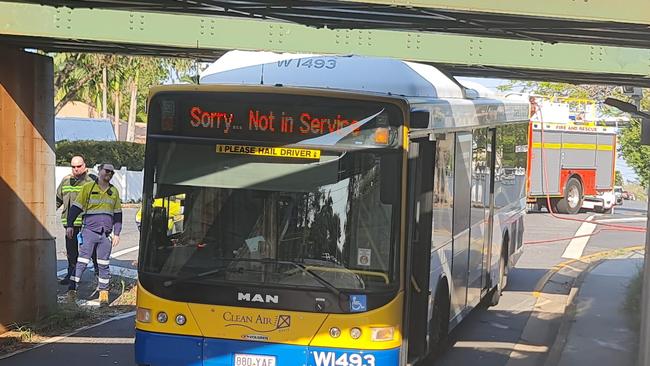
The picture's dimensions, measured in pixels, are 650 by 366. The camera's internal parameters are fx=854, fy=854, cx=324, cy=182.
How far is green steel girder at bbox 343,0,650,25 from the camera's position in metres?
5.10

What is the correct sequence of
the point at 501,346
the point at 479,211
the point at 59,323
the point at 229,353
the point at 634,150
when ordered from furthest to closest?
the point at 634,150 < the point at 479,211 < the point at 501,346 < the point at 59,323 < the point at 229,353

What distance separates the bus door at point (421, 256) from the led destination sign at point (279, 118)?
0.83 metres

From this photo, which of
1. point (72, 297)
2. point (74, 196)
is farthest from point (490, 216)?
point (74, 196)

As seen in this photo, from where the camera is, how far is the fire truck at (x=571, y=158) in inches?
1160

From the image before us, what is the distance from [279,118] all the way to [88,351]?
13.2ft

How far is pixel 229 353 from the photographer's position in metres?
6.62

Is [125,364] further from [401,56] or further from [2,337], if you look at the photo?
[401,56]

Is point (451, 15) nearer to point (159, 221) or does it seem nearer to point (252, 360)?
point (159, 221)

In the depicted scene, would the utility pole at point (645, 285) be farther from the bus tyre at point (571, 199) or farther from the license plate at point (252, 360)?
the bus tyre at point (571, 199)

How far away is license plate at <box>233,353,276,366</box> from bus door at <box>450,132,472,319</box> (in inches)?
128

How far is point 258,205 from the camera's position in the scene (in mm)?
6668

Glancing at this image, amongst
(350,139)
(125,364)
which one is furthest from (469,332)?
(350,139)

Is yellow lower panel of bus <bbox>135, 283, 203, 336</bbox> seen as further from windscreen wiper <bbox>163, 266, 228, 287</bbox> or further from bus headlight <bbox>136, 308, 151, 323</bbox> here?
windscreen wiper <bbox>163, 266, 228, 287</bbox>

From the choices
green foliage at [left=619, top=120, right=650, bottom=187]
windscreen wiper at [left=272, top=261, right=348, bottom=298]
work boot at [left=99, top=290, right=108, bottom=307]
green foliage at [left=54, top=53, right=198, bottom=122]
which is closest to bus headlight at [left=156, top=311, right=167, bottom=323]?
windscreen wiper at [left=272, top=261, right=348, bottom=298]
